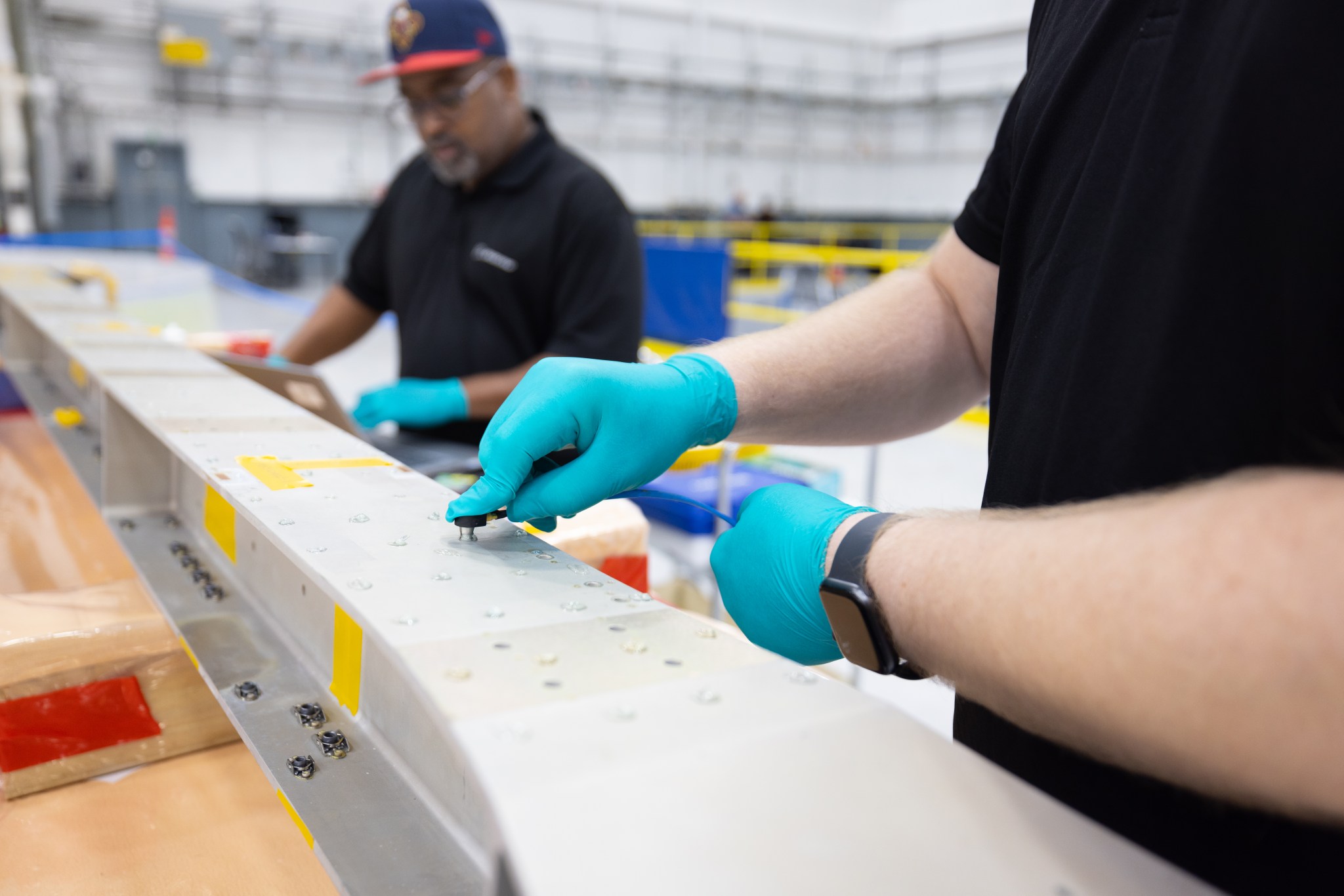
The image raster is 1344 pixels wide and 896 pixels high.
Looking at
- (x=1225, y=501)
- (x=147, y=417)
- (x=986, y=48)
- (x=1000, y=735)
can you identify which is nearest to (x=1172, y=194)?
(x=1225, y=501)

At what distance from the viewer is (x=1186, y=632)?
438mm

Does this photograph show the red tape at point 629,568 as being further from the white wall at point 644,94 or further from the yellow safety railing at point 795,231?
the white wall at point 644,94

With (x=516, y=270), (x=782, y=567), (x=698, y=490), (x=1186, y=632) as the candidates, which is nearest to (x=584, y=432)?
(x=782, y=567)

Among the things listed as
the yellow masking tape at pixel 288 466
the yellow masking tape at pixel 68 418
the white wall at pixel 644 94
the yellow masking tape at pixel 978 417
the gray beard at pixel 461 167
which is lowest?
the yellow masking tape at pixel 978 417

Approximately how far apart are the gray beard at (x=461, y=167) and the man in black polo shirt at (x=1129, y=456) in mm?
1518

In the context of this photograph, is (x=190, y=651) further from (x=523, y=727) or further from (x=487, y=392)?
(x=487, y=392)

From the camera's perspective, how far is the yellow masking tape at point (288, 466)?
3.03ft

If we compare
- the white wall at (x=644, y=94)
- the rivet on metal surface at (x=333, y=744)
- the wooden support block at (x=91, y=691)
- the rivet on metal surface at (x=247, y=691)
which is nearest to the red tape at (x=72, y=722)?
the wooden support block at (x=91, y=691)

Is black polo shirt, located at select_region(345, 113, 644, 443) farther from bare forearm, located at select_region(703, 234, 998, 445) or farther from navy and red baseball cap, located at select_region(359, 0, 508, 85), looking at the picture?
bare forearm, located at select_region(703, 234, 998, 445)

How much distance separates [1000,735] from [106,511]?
123cm

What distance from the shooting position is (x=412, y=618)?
2.02 feet

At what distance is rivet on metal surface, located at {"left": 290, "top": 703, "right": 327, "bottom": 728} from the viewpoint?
0.85 metres

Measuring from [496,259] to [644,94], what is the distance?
510 inches

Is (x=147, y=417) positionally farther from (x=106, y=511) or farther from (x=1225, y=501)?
(x=1225, y=501)
